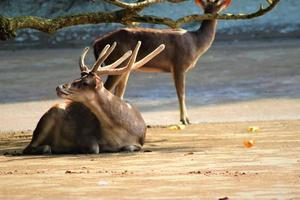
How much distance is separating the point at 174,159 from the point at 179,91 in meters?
6.19

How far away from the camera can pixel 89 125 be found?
46.6 ft

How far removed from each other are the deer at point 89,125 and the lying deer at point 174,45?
398 cm

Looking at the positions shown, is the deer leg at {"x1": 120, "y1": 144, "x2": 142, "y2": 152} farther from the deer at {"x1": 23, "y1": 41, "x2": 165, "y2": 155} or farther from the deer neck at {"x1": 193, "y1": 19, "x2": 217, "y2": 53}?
the deer neck at {"x1": 193, "y1": 19, "x2": 217, "y2": 53}

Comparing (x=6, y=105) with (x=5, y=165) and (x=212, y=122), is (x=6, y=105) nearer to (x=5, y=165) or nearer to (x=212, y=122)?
(x=212, y=122)

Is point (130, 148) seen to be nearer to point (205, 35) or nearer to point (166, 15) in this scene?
point (205, 35)

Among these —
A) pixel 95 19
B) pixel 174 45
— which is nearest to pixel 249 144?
pixel 95 19

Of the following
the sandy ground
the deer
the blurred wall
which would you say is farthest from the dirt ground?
the blurred wall

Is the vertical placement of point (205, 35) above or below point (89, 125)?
below

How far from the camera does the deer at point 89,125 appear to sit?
14070 millimetres

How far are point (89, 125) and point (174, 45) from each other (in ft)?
17.1

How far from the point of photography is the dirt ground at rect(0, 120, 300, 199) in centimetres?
1007

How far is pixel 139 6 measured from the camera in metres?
15.7

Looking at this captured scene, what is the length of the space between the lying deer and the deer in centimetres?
398

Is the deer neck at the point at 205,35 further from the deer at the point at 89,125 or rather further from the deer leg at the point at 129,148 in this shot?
the deer leg at the point at 129,148
